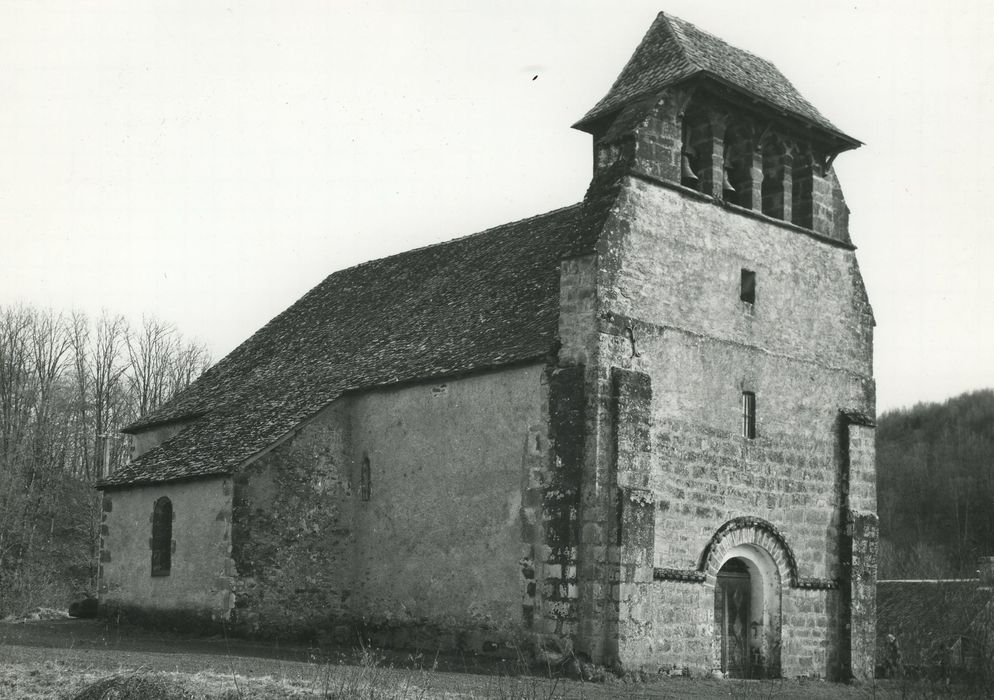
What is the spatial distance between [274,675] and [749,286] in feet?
37.8

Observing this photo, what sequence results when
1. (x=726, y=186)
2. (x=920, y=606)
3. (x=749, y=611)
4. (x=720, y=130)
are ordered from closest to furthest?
(x=749, y=611)
(x=720, y=130)
(x=726, y=186)
(x=920, y=606)

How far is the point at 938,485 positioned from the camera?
204 feet

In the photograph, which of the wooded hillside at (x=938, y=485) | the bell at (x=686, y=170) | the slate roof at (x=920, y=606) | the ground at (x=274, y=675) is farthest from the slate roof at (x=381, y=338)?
Result: the wooded hillside at (x=938, y=485)

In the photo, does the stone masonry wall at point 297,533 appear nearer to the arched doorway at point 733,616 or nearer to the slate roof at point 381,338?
the slate roof at point 381,338

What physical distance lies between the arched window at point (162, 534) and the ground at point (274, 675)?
76.4 inches

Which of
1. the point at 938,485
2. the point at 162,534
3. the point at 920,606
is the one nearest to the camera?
the point at 162,534

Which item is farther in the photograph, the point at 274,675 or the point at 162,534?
the point at 162,534

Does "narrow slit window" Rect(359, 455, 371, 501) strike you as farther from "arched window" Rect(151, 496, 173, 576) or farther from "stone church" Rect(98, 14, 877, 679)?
"arched window" Rect(151, 496, 173, 576)

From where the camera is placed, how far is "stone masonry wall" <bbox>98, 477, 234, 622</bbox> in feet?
77.2

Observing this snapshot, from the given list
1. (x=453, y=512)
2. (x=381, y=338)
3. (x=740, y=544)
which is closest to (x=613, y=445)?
(x=740, y=544)

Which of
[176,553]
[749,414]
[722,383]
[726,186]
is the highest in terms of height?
[726,186]

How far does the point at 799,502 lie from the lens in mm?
21938

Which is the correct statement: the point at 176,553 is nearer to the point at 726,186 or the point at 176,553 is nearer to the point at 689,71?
the point at 726,186

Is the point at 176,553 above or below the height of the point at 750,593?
above
